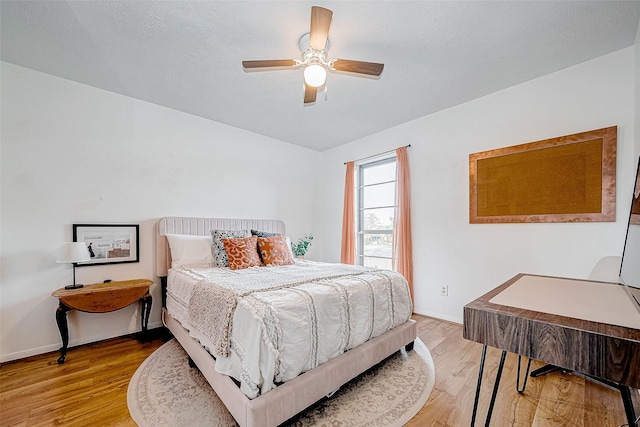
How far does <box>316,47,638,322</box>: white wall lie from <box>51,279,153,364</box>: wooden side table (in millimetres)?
3396

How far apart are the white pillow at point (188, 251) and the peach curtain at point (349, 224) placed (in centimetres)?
220

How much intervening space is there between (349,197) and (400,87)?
2.00 meters

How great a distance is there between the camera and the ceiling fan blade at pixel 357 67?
6.18 ft

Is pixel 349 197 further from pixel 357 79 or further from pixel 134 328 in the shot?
pixel 134 328

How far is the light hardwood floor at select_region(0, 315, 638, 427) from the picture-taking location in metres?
1.61

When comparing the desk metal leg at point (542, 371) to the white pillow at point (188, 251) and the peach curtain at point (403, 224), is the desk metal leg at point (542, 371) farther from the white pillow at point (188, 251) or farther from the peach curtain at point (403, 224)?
the white pillow at point (188, 251)

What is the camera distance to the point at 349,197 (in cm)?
441

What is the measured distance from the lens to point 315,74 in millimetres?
1935

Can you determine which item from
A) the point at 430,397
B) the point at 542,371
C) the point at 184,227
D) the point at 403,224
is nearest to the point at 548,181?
the point at 403,224

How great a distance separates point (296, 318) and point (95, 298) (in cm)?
216

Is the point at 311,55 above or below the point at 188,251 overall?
above

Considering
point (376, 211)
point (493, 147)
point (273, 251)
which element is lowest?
point (273, 251)

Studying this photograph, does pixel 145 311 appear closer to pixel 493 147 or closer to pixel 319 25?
pixel 319 25

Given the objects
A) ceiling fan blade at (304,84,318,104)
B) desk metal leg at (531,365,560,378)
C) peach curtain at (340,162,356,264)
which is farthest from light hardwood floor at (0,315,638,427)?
ceiling fan blade at (304,84,318,104)
